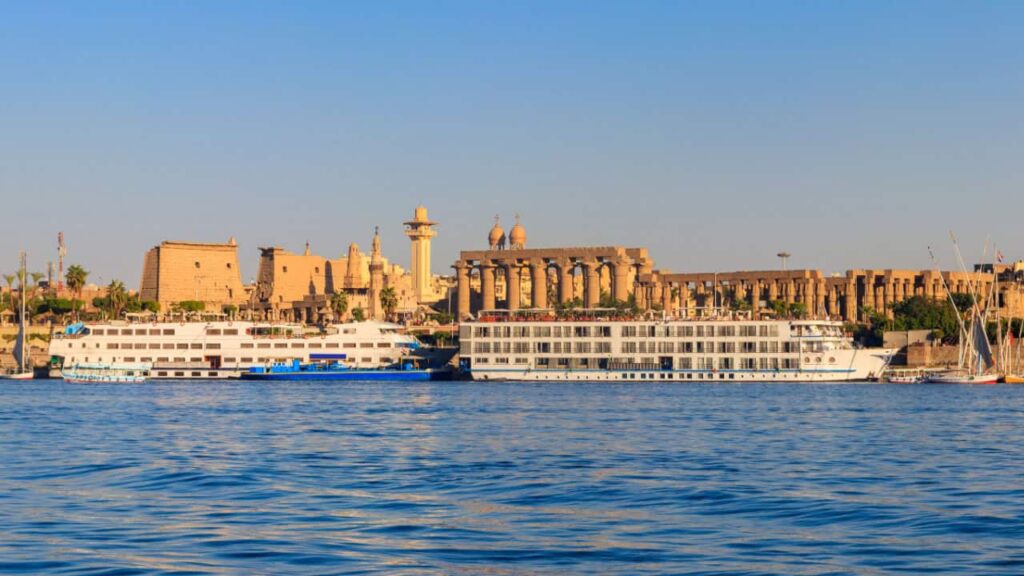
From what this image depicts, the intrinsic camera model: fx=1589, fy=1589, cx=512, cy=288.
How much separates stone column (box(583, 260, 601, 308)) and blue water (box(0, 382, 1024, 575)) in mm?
114608

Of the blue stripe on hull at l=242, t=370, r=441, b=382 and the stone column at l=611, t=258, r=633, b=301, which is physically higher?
the stone column at l=611, t=258, r=633, b=301

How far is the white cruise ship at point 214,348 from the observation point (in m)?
141

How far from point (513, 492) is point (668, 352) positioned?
9115 centimetres

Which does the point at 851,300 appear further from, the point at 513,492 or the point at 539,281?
the point at 513,492

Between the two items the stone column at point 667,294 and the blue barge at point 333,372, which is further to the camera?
the stone column at point 667,294

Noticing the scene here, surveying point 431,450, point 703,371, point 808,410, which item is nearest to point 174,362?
point 703,371

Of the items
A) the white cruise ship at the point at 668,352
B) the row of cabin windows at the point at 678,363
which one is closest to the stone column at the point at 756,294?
the white cruise ship at the point at 668,352

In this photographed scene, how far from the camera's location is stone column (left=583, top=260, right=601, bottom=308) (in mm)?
192125

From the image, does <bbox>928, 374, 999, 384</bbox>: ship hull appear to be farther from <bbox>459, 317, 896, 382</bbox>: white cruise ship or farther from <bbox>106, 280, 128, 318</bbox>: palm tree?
<bbox>106, 280, 128, 318</bbox>: palm tree

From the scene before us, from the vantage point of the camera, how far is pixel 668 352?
427 feet

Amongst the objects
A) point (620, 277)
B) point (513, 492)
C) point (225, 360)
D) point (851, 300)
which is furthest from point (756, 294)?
point (513, 492)

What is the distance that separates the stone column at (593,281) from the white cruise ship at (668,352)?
55451mm

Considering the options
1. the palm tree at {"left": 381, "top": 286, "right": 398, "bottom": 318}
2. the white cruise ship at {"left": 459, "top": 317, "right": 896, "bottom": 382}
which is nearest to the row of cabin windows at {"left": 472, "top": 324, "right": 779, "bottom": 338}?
the white cruise ship at {"left": 459, "top": 317, "right": 896, "bottom": 382}

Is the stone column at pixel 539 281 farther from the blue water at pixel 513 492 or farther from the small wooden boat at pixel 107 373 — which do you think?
the blue water at pixel 513 492
